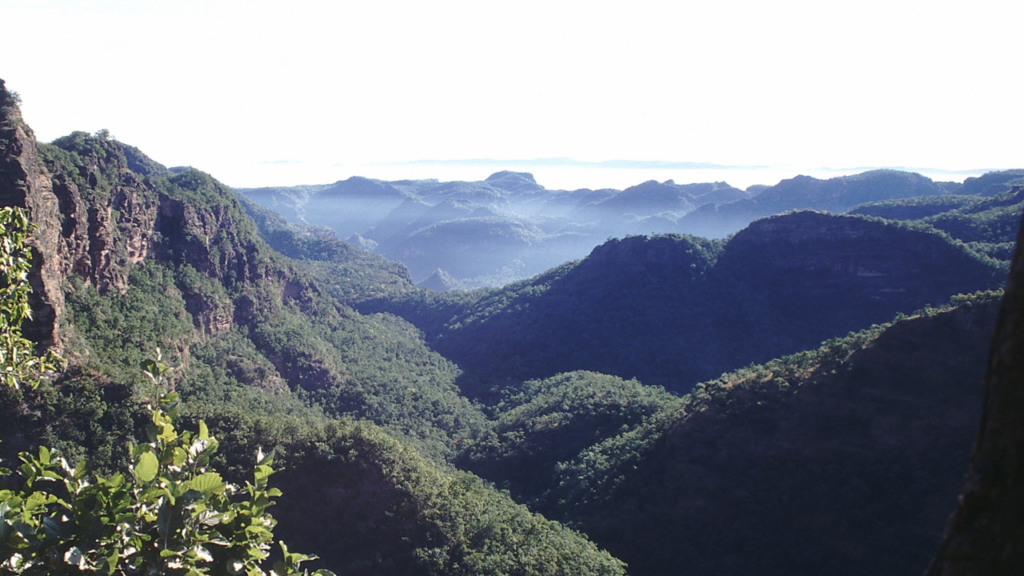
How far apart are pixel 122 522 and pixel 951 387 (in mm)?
47655

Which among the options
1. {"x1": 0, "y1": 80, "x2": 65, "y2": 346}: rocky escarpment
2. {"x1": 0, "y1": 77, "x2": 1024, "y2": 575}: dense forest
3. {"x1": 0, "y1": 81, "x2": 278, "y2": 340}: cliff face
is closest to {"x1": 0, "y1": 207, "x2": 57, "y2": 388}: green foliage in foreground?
{"x1": 0, "y1": 77, "x2": 1024, "y2": 575}: dense forest

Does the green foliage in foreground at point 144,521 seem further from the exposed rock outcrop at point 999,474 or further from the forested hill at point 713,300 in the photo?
the forested hill at point 713,300

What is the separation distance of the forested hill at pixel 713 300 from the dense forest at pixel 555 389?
42 centimetres

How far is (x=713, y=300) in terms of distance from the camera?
88.2 meters

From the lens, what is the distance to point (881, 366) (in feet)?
131

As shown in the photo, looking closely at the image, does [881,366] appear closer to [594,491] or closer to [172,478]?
[594,491]

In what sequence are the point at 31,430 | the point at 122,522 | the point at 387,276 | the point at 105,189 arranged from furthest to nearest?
the point at 387,276
the point at 105,189
the point at 31,430
the point at 122,522

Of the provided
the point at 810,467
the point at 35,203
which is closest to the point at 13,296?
the point at 35,203

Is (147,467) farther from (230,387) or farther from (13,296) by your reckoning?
(230,387)

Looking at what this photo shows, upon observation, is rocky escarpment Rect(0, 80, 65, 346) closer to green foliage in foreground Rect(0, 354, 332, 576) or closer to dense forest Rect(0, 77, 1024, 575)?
dense forest Rect(0, 77, 1024, 575)

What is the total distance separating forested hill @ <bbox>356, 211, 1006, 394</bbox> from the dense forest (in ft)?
1.37

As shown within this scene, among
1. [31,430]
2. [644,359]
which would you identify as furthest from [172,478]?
[644,359]

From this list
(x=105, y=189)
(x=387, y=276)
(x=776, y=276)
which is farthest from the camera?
(x=387, y=276)

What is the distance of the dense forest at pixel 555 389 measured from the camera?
35281 millimetres
